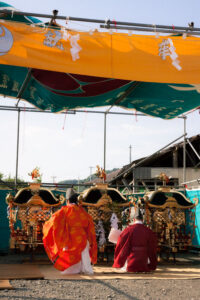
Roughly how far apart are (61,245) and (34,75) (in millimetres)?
3176

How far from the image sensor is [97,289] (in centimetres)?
581

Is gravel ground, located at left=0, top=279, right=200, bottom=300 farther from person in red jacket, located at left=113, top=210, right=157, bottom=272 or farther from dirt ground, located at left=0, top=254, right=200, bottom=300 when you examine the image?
person in red jacket, located at left=113, top=210, right=157, bottom=272

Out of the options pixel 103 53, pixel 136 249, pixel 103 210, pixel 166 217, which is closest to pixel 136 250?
pixel 136 249

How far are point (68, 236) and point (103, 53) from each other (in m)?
3.38

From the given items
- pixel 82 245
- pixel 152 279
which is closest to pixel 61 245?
pixel 82 245

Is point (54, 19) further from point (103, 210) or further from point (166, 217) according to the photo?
point (166, 217)

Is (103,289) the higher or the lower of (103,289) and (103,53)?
the lower

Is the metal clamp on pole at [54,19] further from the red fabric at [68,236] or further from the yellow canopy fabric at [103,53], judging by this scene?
the red fabric at [68,236]

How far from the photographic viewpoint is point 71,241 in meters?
7.56

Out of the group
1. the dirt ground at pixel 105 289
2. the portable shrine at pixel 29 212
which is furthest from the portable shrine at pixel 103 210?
the dirt ground at pixel 105 289

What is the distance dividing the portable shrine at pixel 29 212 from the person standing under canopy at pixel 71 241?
1179 millimetres

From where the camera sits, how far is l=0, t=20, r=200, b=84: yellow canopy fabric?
243 inches

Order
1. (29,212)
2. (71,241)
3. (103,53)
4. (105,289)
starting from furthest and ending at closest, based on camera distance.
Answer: (29,212) < (71,241) < (103,53) < (105,289)

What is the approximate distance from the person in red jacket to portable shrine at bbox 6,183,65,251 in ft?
6.43
